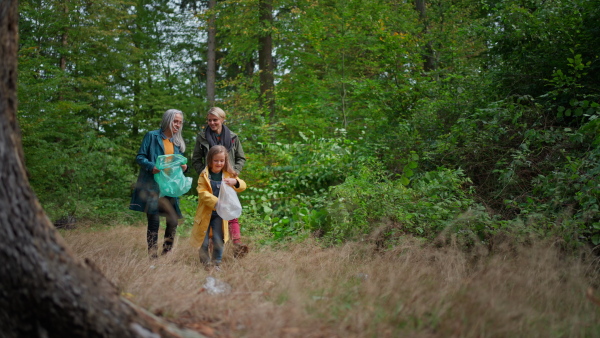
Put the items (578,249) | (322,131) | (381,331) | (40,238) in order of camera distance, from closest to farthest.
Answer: (40,238), (381,331), (578,249), (322,131)

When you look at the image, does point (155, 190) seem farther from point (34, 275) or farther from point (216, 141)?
point (34, 275)

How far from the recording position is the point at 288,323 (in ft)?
9.97

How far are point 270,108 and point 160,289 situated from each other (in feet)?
38.7

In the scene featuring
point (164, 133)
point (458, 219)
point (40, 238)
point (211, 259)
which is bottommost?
point (211, 259)

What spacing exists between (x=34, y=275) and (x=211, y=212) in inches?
125

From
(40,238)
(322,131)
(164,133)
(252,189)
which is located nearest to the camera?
(40,238)

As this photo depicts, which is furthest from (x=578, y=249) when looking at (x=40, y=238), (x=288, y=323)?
(x=40, y=238)

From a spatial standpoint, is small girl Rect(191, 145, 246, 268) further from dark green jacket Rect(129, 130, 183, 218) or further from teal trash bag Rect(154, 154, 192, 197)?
dark green jacket Rect(129, 130, 183, 218)

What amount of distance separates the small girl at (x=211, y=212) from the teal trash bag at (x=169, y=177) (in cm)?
42

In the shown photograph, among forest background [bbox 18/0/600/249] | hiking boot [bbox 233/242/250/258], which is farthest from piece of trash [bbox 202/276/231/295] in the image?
forest background [bbox 18/0/600/249]

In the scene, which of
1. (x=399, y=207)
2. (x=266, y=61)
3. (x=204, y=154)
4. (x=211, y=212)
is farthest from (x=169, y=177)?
(x=266, y=61)

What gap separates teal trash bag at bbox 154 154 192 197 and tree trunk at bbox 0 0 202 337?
10.4 feet

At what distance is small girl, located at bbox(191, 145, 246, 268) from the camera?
17.9 ft

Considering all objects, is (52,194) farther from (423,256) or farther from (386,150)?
(423,256)
